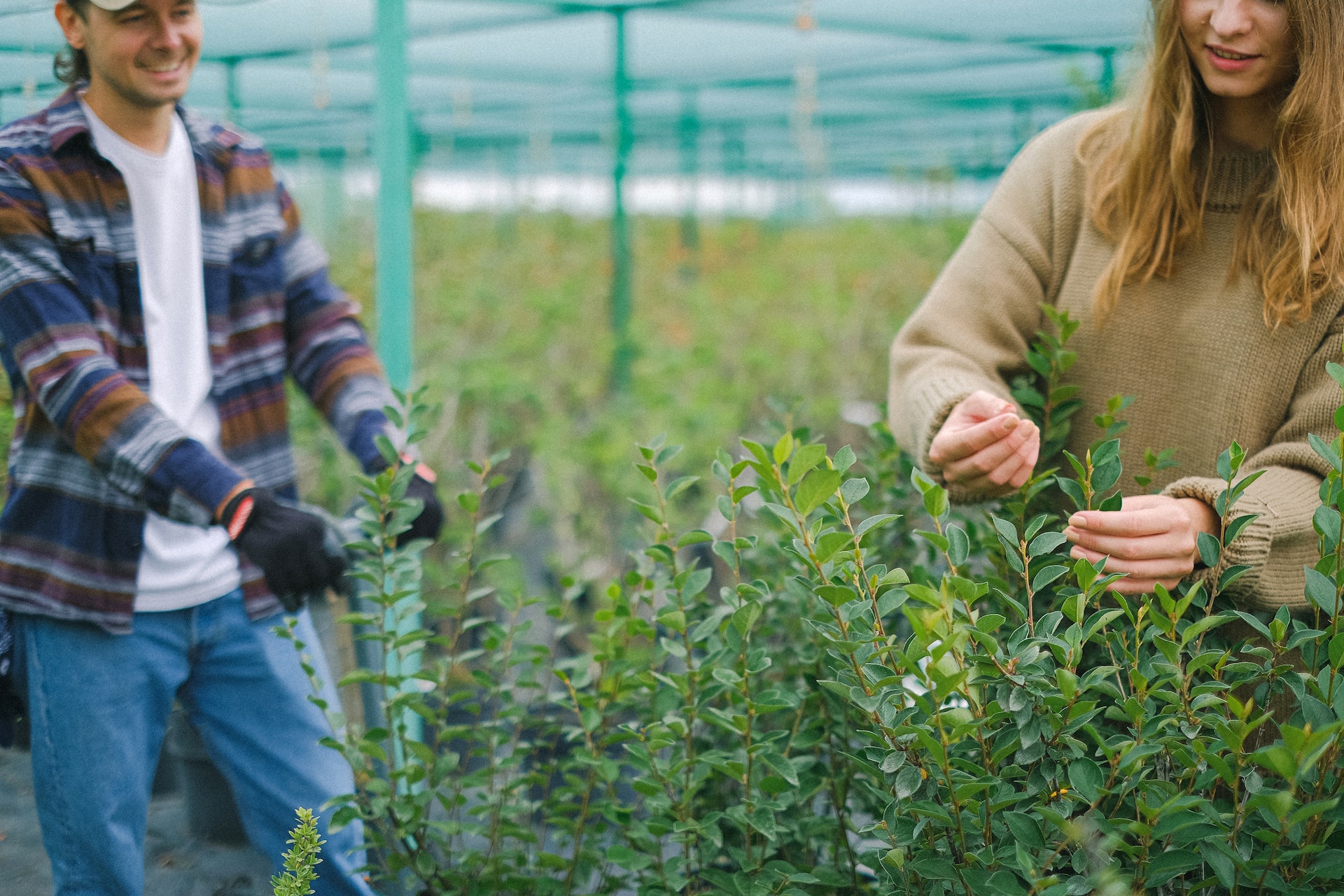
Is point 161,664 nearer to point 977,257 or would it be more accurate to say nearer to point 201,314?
point 201,314

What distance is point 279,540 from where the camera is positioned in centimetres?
143

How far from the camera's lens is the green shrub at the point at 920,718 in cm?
97

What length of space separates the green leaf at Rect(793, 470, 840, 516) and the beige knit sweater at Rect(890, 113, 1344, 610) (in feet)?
1.28

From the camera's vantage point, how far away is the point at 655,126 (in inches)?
476

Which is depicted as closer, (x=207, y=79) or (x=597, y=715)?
(x=597, y=715)

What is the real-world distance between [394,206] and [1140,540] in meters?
2.04

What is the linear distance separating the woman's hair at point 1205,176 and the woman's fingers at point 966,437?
0.38 meters

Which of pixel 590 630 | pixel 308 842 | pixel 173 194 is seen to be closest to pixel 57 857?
pixel 308 842

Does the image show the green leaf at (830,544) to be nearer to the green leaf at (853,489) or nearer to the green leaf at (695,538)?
the green leaf at (853,489)

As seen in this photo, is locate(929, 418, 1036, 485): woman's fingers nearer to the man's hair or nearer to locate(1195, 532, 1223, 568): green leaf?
locate(1195, 532, 1223, 568): green leaf

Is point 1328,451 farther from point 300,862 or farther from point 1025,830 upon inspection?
point 300,862

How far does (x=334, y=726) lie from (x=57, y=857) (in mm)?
486

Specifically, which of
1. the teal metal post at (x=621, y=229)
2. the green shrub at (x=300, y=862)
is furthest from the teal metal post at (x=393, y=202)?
the teal metal post at (x=621, y=229)

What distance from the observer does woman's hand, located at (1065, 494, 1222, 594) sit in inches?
43.3
